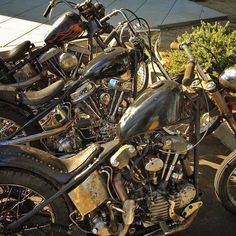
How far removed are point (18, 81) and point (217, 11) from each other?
5.91 meters

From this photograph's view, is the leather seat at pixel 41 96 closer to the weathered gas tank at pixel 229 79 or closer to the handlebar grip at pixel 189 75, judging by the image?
the handlebar grip at pixel 189 75

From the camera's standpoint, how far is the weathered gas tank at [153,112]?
7.21 ft

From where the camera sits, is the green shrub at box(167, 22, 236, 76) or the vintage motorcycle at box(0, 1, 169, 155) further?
the green shrub at box(167, 22, 236, 76)

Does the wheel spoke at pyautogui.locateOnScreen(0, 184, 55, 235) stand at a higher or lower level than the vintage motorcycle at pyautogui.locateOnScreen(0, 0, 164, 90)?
lower

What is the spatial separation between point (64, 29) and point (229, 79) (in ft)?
7.20

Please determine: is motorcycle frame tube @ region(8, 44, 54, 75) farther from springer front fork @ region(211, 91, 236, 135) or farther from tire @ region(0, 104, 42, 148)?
springer front fork @ region(211, 91, 236, 135)

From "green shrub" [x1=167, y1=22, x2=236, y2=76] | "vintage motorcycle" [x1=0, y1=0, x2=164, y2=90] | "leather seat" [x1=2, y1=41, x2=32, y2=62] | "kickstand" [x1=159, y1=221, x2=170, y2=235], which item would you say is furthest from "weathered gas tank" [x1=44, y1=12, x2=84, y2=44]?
"kickstand" [x1=159, y1=221, x2=170, y2=235]

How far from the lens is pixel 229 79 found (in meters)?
2.61

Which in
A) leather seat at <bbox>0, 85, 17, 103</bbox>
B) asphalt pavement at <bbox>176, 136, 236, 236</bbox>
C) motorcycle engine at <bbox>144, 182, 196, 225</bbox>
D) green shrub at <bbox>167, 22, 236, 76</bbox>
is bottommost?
asphalt pavement at <bbox>176, 136, 236, 236</bbox>

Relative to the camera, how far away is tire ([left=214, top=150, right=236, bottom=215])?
9.22 ft

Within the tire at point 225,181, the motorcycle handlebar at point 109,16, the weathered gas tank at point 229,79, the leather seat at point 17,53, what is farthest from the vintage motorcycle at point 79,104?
the tire at point 225,181

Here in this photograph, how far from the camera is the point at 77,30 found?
4.27 meters

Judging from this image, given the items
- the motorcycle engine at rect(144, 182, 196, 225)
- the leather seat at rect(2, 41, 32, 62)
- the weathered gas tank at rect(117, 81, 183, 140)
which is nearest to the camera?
the weathered gas tank at rect(117, 81, 183, 140)

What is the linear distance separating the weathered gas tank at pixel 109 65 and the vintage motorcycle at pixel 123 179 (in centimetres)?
87
